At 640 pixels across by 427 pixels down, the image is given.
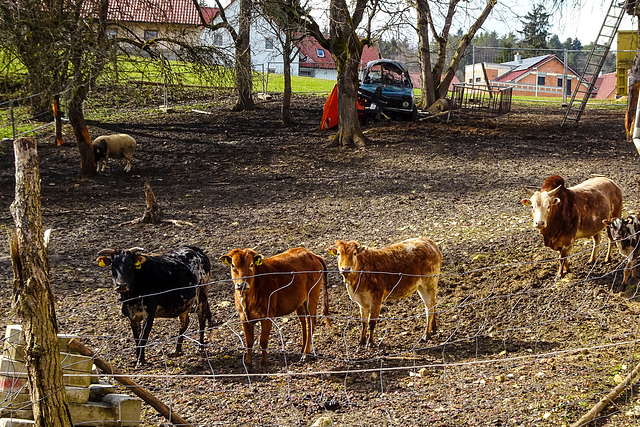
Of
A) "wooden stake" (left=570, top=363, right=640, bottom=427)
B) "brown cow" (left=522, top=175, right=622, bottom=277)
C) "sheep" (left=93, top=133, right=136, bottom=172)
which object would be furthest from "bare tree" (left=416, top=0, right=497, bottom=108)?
"wooden stake" (left=570, top=363, right=640, bottom=427)

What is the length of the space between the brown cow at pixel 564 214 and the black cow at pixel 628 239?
0.23m

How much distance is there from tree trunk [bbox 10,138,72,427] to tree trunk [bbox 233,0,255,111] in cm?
1171

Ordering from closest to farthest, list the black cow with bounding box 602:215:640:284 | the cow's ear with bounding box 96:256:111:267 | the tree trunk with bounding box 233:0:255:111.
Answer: the cow's ear with bounding box 96:256:111:267 → the black cow with bounding box 602:215:640:284 → the tree trunk with bounding box 233:0:255:111

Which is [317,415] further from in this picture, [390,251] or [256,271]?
[390,251]

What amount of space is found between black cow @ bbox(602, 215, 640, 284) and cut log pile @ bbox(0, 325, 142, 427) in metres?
5.71

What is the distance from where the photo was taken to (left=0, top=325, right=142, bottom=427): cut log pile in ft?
15.1

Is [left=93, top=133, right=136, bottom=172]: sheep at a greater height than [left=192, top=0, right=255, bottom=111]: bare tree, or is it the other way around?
[left=192, top=0, right=255, bottom=111]: bare tree

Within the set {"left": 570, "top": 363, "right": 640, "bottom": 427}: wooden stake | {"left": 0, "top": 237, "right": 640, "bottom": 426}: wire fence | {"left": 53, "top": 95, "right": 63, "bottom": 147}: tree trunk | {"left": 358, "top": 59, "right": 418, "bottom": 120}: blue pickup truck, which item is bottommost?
{"left": 0, "top": 237, "right": 640, "bottom": 426}: wire fence

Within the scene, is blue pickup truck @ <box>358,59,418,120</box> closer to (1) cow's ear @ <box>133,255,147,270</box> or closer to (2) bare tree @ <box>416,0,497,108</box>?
(2) bare tree @ <box>416,0,497,108</box>

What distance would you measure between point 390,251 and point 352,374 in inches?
60.8

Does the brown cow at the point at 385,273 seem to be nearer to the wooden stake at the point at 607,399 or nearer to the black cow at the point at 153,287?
the black cow at the point at 153,287

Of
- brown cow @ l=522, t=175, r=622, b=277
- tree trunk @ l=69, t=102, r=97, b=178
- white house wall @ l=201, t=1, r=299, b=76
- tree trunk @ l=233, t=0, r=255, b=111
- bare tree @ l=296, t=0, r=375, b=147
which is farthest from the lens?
white house wall @ l=201, t=1, r=299, b=76

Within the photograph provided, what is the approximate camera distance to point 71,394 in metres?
4.74

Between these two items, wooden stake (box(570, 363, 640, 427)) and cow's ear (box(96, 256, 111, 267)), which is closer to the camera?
wooden stake (box(570, 363, 640, 427))
